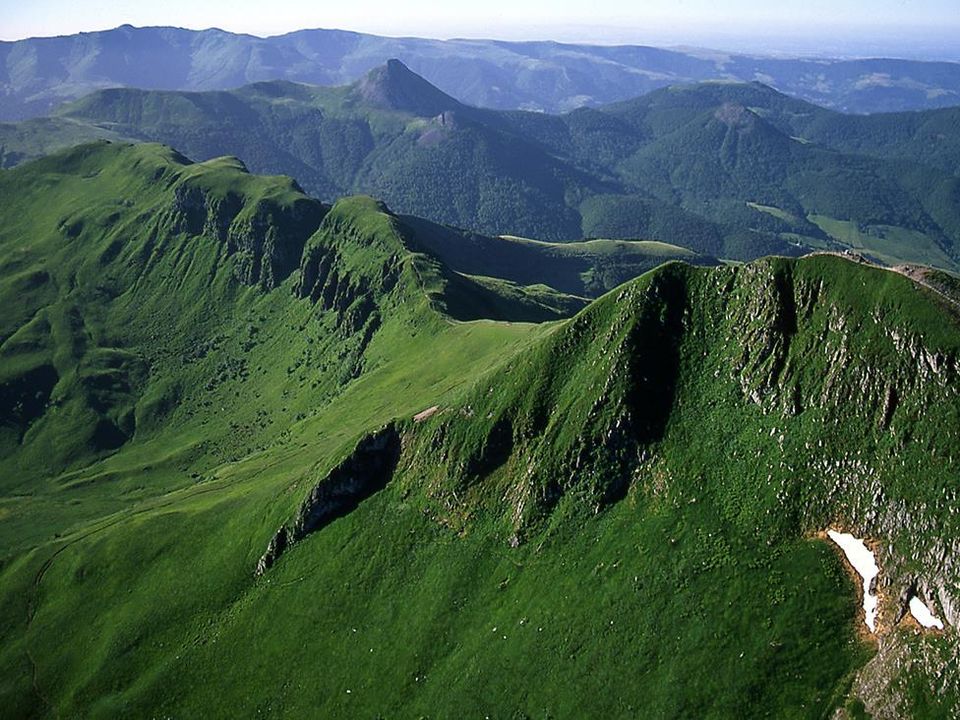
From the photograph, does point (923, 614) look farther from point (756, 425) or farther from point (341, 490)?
point (341, 490)

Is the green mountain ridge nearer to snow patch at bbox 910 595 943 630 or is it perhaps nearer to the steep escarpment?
the steep escarpment

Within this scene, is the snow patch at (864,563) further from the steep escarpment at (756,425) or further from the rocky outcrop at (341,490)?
the rocky outcrop at (341,490)

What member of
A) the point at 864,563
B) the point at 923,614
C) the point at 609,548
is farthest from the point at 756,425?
the point at 923,614

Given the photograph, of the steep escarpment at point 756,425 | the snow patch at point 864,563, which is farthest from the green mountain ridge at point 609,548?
the snow patch at point 864,563

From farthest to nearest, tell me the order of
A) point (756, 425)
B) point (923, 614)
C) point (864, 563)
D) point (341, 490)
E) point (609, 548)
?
point (341, 490)
point (609, 548)
point (756, 425)
point (864, 563)
point (923, 614)

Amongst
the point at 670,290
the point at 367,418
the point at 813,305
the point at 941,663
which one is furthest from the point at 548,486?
the point at 367,418

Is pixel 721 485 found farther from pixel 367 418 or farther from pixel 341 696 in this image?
pixel 367 418

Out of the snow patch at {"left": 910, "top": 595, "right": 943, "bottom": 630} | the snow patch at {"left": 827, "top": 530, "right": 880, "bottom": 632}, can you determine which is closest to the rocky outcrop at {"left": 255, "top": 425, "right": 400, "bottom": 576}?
the snow patch at {"left": 827, "top": 530, "right": 880, "bottom": 632}
